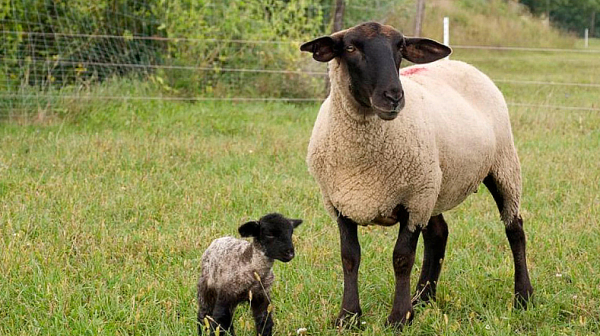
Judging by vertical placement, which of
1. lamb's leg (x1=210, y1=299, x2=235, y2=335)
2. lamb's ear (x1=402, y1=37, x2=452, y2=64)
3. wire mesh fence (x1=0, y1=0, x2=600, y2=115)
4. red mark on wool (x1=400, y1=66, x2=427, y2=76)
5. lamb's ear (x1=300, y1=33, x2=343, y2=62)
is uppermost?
lamb's ear (x1=300, y1=33, x2=343, y2=62)

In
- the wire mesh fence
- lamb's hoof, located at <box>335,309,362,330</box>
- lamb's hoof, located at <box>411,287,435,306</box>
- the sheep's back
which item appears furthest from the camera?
the wire mesh fence

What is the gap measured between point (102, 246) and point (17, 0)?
21.9 ft

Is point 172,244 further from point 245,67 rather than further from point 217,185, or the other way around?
point 245,67

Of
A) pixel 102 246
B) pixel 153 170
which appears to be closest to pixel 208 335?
pixel 102 246

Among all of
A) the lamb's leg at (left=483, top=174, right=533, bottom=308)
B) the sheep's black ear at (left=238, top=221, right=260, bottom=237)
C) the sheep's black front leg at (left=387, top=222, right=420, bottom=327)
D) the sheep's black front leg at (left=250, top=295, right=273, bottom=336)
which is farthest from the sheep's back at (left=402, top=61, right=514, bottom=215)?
the sheep's black front leg at (left=250, top=295, right=273, bottom=336)

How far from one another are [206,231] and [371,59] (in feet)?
7.09

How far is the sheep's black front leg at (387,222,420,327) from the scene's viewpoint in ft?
14.0

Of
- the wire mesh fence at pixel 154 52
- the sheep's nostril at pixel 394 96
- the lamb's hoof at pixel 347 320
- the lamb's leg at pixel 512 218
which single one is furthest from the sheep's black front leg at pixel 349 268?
the wire mesh fence at pixel 154 52

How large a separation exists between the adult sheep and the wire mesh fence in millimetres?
6479

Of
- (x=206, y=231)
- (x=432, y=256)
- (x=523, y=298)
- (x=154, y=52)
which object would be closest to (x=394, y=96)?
(x=432, y=256)

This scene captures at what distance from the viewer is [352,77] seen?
403cm

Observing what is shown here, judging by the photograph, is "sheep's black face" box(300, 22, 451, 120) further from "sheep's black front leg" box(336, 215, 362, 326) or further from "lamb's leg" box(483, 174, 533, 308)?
"lamb's leg" box(483, 174, 533, 308)

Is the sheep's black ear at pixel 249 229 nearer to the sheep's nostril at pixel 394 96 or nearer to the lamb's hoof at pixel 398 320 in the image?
the sheep's nostril at pixel 394 96

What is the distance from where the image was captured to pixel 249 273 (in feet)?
12.4
